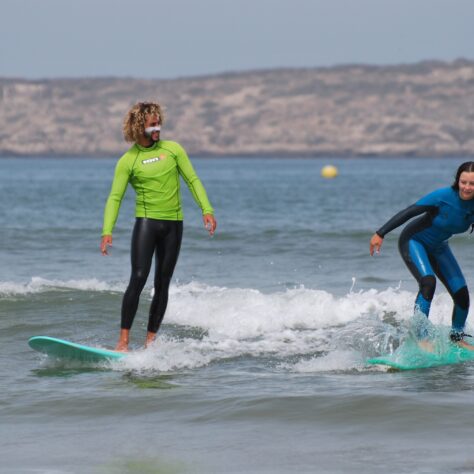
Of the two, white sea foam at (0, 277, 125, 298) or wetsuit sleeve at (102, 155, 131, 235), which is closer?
wetsuit sleeve at (102, 155, 131, 235)

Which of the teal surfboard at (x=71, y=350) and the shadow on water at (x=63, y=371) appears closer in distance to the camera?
the shadow on water at (x=63, y=371)

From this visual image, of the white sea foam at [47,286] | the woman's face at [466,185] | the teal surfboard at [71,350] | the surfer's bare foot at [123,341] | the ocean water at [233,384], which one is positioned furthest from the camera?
the white sea foam at [47,286]

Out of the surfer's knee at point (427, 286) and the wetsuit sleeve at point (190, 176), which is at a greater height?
the wetsuit sleeve at point (190, 176)

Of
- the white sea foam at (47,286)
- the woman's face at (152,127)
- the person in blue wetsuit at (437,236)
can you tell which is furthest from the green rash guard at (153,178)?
the white sea foam at (47,286)

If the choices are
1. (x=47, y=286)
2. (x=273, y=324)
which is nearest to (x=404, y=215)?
(x=273, y=324)

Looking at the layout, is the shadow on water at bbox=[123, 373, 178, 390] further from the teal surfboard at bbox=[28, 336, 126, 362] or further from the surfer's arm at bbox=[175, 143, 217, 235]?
the surfer's arm at bbox=[175, 143, 217, 235]

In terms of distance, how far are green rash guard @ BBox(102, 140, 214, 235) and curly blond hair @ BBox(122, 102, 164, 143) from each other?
0.14 m

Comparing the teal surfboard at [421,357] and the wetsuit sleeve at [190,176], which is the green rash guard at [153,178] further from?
the teal surfboard at [421,357]

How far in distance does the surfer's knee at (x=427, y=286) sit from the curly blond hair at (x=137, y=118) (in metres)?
→ 2.32

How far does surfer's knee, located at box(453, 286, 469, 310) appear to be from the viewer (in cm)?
882

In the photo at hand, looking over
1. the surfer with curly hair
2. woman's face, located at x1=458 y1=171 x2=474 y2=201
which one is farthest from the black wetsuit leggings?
woman's face, located at x1=458 y1=171 x2=474 y2=201

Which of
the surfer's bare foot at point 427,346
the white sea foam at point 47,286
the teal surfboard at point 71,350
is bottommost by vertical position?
the white sea foam at point 47,286

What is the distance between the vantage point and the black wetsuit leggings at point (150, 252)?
8500 mm

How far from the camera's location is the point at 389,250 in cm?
1870
